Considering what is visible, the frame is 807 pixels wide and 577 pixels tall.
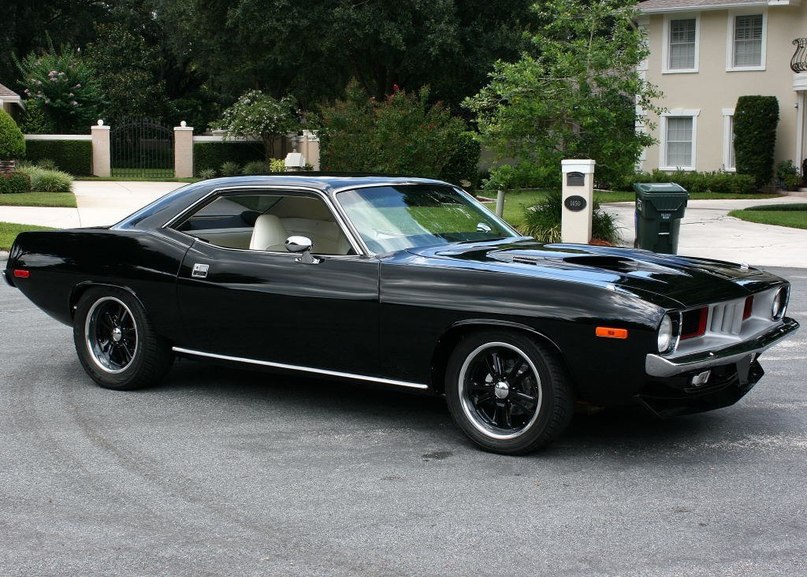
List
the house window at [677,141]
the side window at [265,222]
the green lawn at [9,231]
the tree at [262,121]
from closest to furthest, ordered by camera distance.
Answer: the side window at [265,222]
the green lawn at [9,231]
the house window at [677,141]
the tree at [262,121]

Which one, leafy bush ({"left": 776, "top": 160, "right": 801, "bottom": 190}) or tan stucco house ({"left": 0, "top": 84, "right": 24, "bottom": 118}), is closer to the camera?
leafy bush ({"left": 776, "top": 160, "right": 801, "bottom": 190})

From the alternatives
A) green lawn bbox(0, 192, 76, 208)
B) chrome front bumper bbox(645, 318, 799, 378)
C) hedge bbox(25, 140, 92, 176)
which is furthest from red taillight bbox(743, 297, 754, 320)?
hedge bbox(25, 140, 92, 176)

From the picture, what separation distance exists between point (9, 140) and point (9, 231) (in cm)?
1184

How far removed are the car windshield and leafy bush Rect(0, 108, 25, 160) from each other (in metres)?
24.3

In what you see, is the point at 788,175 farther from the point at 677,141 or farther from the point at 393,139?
the point at 393,139

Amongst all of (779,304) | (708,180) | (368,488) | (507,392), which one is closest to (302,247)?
(507,392)

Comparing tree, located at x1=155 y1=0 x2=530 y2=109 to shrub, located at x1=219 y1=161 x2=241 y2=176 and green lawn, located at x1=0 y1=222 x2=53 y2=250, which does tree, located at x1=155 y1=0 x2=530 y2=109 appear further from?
green lawn, located at x1=0 y1=222 x2=53 y2=250

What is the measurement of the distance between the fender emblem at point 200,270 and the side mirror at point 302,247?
647 mm

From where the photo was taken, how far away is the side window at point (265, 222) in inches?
274

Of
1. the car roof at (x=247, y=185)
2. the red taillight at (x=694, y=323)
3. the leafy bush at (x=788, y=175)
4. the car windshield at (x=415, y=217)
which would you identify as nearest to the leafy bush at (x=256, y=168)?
the leafy bush at (x=788, y=175)

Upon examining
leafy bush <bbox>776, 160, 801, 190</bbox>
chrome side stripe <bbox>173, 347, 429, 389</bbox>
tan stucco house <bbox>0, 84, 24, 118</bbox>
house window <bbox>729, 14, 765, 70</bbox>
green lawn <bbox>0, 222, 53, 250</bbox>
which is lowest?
chrome side stripe <bbox>173, 347, 429, 389</bbox>

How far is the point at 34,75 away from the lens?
39.6 meters

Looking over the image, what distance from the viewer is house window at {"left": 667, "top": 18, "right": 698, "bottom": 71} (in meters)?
34.7

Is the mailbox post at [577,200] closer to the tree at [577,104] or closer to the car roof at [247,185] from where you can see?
the tree at [577,104]
